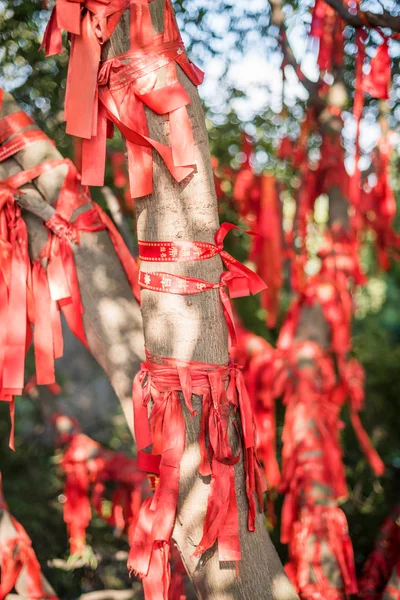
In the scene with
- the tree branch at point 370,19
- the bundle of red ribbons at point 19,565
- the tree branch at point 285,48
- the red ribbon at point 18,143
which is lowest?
the bundle of red ribbons at point 19,565

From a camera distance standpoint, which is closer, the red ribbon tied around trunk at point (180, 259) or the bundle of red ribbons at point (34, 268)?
the red ribbon tied around trunk at point (180, 259)

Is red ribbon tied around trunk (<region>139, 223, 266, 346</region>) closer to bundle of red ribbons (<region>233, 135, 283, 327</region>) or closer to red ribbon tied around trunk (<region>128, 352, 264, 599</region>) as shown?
red ribbon tied around trunk (<region>128, 352, 264, 599</region>)

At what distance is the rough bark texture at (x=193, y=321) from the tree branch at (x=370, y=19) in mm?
616

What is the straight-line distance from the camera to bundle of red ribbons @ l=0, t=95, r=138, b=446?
1.63 metres

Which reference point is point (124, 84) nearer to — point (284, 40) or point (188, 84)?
point (188, 84)

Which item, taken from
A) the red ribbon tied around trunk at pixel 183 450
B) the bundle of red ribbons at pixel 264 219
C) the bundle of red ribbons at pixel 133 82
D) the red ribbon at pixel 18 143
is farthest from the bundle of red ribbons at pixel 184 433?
the bundle of red ribbons at pixel 264 219

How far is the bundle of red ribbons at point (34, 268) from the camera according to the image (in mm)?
1626

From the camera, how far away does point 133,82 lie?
127 cm

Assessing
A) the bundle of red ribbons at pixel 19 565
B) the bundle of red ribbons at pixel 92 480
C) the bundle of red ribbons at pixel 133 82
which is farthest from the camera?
the bundle of red ribbons at pixel 92 480

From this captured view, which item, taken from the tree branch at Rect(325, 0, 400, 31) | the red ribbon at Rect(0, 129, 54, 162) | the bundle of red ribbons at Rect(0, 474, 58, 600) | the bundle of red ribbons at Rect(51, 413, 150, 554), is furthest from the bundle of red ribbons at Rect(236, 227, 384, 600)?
the red ribbon at Rect(0, 129, 54, 162)

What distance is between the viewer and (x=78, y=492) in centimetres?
256

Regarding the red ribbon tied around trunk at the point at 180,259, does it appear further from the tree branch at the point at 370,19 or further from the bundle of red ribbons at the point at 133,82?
the tree branch at the point at 370,19

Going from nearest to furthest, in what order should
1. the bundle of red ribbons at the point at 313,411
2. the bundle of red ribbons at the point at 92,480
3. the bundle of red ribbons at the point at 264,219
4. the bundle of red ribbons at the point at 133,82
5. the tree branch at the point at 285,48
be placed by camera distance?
the bundle of red ribbons at the point at 133,82, the bundle of red ribbons at the point at 313,411, the bundle of red ribbons at the point at 92,480, the tree branch at the point at 285,48, the bundle of red ribbons at the point at 264,219

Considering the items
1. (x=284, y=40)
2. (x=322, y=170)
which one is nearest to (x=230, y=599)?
(x=322, y=170)
